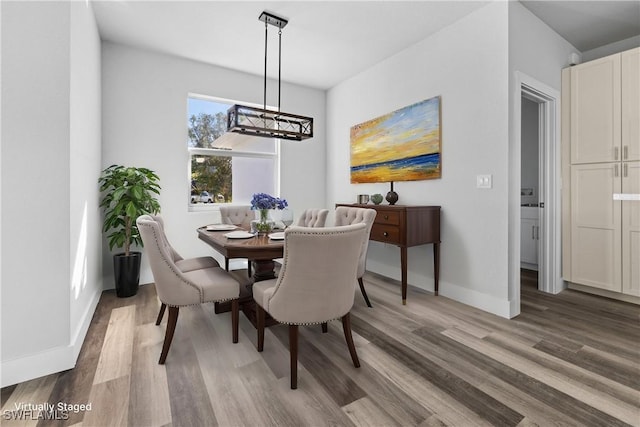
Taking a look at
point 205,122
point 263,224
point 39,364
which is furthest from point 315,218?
point 39,364

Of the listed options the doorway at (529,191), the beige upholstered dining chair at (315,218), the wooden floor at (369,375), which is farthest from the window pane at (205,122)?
the doorway at (529,191)

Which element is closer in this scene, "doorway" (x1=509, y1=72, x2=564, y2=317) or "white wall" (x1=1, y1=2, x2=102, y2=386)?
"white wall" (x1=1, y1=2, x2=102, y2=386)

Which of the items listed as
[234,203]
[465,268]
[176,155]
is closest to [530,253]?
[465,268]

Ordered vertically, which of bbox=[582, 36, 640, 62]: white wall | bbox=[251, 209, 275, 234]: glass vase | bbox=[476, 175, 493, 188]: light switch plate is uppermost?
bbox=[582, 36, 640, 62]: white wall

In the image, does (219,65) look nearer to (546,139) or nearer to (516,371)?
(546,139)

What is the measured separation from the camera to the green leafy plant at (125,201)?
2.98 m

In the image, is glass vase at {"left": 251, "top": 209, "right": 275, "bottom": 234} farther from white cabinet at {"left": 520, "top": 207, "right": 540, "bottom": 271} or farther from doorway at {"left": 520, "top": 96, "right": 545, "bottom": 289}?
white cabinet at {"left": 520, "top": 207, "right": 540, "bottom": 271}

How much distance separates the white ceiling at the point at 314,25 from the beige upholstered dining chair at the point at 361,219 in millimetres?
1875

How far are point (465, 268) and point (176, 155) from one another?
11.7ft

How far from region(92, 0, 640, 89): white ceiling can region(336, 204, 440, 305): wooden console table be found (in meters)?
1.84

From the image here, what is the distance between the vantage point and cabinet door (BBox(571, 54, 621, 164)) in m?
2.84

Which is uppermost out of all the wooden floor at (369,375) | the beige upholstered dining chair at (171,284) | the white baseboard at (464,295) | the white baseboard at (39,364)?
the beige upholstered dining chair at (171,284)

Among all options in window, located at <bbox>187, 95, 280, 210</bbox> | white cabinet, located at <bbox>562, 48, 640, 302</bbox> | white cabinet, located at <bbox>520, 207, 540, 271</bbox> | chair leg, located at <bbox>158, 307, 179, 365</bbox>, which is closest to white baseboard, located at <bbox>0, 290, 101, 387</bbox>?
chair leg, located at <bbox>158, 307, 179, 365</bbox>

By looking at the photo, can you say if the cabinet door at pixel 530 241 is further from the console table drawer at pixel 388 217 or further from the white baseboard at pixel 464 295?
the console table drawer at pixel 388 217
